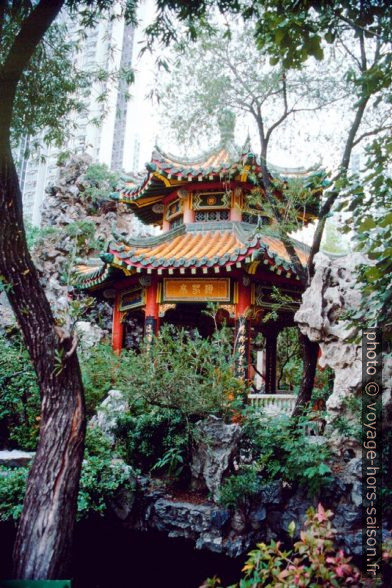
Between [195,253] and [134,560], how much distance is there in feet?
16.5

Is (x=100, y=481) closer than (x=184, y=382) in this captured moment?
Yes

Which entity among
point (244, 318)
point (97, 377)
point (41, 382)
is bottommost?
point (41, 382)

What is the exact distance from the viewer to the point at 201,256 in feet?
26.9

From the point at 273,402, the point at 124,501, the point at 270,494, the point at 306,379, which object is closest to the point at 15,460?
the point at 124,501

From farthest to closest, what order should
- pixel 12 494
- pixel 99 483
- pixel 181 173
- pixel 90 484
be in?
1. pixel 181 173
2. pixel 99 483
3. pixel 90 484
4. pixel 12 494

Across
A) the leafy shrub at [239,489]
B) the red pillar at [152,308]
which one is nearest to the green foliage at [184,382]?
the leafy shrub at [239,489]

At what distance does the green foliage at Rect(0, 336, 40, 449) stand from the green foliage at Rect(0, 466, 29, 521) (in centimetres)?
123

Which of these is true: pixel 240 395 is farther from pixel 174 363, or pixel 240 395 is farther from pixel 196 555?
pixel 196 555

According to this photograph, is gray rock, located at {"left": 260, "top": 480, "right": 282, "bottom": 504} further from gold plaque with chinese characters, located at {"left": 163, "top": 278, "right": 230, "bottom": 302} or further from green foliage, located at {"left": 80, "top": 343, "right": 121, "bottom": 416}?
gold plaque with chinese characters, located at {"left": 163, "top": 278, "right": 230, "bottom": 302}

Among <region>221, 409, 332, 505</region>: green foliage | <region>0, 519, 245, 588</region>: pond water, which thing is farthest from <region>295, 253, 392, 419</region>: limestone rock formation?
<region>0, 519, 245, 588</region>: pond water

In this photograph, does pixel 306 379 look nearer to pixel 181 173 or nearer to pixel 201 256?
pixel 201 256

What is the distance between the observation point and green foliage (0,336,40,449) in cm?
609

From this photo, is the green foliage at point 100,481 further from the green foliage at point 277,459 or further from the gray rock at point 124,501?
the green foliage at point 277,459

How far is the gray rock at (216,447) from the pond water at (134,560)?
0.67 m
